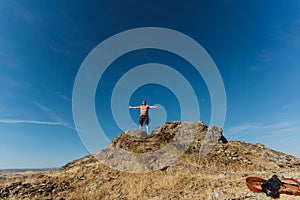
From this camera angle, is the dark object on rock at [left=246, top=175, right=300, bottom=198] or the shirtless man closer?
the dark object on rock at [left=246, top=175, right=300, bottom=198]

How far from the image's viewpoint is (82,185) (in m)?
13.7

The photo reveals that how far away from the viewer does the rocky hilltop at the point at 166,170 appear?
33.8ft

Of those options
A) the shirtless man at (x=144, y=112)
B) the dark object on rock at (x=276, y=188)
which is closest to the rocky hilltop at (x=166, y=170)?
the dark object on rock at (x=276, y=188)

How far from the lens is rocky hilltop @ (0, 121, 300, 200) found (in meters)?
10.3

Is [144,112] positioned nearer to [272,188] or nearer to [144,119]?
[144,119]

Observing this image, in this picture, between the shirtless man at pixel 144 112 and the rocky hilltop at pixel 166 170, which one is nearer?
the rocky hilltop at pixel 166 170

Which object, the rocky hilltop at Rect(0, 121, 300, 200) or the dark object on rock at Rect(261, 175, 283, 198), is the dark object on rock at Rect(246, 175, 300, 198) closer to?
the dark object on rock at Rect(261, 175, 283, 198)

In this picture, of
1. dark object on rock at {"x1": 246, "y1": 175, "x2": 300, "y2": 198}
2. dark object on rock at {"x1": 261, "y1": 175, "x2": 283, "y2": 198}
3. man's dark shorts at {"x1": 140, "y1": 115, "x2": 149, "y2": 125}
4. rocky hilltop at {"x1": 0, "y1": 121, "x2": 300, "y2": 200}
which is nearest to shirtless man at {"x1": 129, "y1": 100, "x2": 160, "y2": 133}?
man's dark shorts at {"x1": 140, "y1": 115, "x2": 149, "y2": 125}

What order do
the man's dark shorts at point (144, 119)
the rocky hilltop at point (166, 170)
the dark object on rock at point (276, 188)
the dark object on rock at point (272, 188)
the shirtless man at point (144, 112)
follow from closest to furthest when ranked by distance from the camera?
the dark object on rock at point (276, 188) → the dark object on rock at point (272, 188) → the rocky hilltop at point (166, 170) → the shirtless man at point (144, 112) → the man's dark shorts at point (144, 119)

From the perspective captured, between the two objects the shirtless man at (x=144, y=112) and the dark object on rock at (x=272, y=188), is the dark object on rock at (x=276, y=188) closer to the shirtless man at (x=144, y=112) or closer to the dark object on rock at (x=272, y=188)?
the dark object on rock at (x=272, y=188)

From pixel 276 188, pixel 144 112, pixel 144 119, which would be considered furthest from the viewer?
pixel 144 119

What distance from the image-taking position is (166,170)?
45.2 feet

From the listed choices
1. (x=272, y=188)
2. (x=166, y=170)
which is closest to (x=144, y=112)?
(x=166, y=170)

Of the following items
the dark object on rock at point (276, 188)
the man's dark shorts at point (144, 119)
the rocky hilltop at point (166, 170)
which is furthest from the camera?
the man's dark shorts at point (144, 119)
